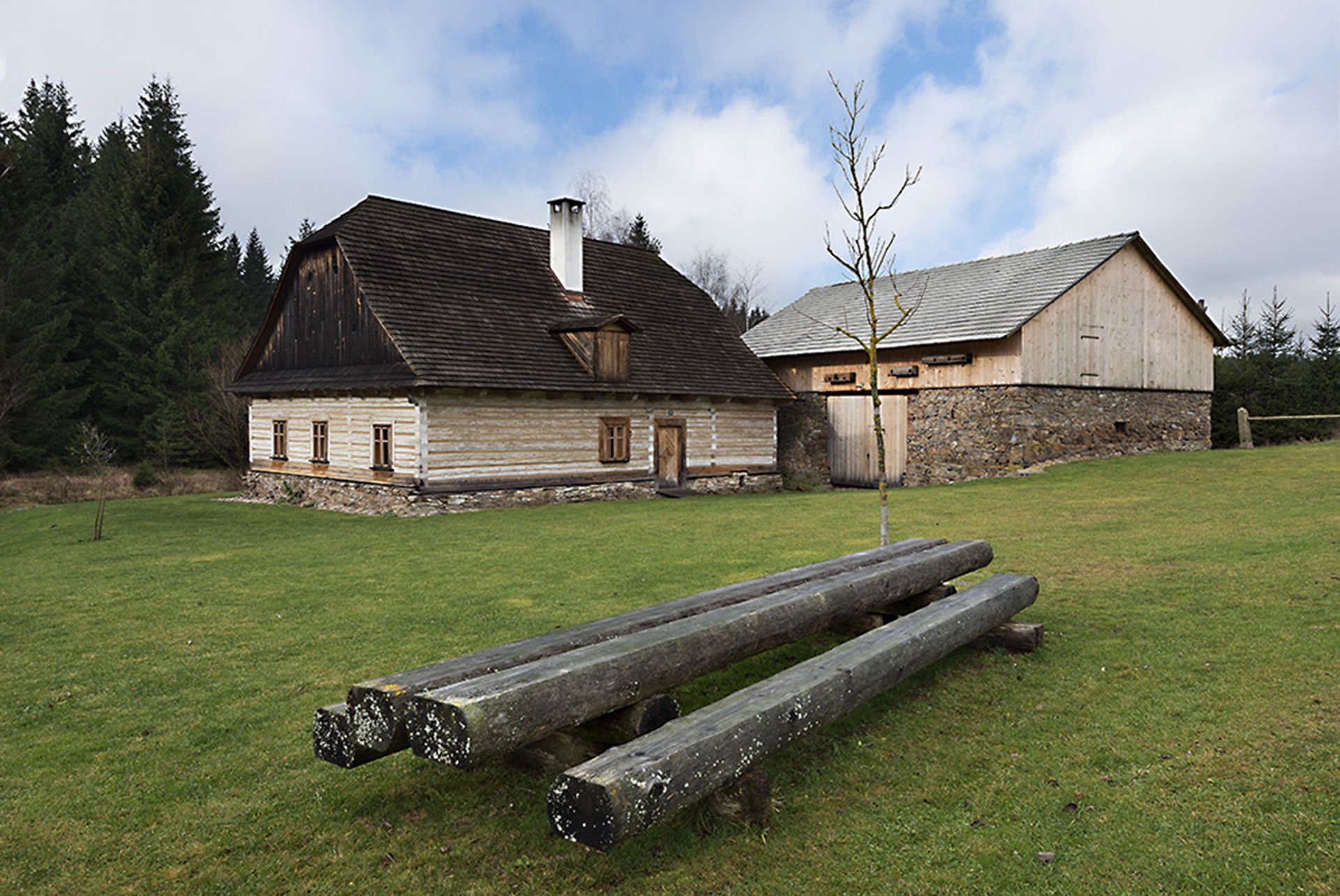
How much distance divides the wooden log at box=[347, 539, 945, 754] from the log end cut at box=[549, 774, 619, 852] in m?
0.97

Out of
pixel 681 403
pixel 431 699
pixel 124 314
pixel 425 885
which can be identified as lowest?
pixel 425 885

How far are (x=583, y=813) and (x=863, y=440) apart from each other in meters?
25.6

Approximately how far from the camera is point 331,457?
22.9m

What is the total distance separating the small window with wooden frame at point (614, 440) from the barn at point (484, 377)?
0.05 metres

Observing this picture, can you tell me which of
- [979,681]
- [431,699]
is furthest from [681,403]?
[431,699]

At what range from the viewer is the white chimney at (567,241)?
81.6 ft

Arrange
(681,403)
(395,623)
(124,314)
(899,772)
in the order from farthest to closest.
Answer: (124,314)
(681,403)
(395,623)
(899,772)

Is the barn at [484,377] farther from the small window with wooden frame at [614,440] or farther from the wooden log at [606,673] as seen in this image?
the wooden log at [606,673]

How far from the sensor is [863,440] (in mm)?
27953

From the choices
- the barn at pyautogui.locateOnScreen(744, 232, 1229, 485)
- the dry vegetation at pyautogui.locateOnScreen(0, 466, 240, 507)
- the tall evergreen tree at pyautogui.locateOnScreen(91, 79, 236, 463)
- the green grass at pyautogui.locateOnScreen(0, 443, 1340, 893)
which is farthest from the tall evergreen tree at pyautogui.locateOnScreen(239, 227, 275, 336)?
the green grass at pyautogui.locateOnScreen(0, 443, 1340, 893)

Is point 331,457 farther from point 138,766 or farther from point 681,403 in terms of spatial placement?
point 138,766

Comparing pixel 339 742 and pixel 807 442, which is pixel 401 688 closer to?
pixel 339 742

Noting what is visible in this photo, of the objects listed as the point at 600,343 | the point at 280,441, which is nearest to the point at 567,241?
the point at 600,343

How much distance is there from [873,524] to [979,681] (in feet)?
31.4
